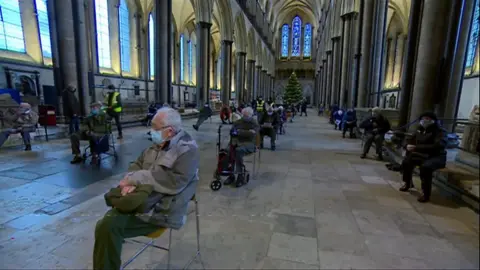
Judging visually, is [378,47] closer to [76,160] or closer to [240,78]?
[76,160]

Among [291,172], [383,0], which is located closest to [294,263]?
[291,172]

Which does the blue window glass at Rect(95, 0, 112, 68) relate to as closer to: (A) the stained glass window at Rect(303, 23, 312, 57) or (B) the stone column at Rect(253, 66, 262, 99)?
(B) the stone column at Rect(253, 66, 262, 99)

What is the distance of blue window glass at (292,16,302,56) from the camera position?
1895 inches

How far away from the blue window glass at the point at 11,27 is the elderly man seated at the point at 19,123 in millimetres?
9507

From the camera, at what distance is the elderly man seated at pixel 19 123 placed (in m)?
5.91

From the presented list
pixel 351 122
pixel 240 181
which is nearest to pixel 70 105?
pixel 240 181

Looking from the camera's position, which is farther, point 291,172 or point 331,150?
point 331,150

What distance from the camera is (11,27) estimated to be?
12688 millimetres

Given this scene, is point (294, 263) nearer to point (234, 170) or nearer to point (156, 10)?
point (234, 170)

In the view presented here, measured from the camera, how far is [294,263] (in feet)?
7.34

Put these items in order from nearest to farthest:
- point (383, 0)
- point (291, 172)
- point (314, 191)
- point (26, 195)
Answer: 1. point (26, 195)
2. point (314, 191)
3. point (291, 172)
4. point (383, 0)

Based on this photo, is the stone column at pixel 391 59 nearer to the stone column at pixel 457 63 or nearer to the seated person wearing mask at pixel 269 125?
the stone column at pixel 457 63

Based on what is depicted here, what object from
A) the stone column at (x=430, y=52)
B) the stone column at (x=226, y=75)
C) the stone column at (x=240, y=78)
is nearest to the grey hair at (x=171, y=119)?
the stone column at (x=430, y=52)

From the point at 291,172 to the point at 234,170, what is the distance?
1375mm
